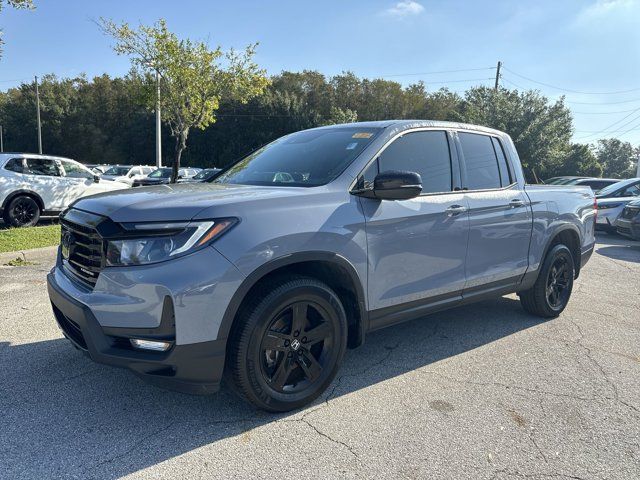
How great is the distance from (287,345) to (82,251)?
1392 mm

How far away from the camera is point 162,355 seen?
2654mm

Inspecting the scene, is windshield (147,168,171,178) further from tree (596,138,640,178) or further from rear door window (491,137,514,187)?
tree (596,138,640,178)

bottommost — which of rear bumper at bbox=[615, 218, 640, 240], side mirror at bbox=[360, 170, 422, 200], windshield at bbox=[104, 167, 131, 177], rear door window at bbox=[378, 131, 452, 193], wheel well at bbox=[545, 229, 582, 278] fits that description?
rear bumper at bbox=[615, 218, 640, 240]

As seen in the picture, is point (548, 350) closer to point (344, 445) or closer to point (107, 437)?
point (344, 445)

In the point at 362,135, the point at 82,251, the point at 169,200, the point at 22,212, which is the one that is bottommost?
the point at 22,212

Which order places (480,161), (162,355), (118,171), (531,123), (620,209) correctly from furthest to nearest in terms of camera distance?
(531,123) → (118,171) → (620,209) → (480,161) → (162,355)

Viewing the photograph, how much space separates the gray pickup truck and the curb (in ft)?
15.5

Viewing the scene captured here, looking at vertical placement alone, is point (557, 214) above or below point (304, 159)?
below

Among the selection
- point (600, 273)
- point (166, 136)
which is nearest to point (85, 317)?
point (600, 273)

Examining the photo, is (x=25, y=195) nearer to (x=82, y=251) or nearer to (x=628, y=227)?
(x=82, y=251)

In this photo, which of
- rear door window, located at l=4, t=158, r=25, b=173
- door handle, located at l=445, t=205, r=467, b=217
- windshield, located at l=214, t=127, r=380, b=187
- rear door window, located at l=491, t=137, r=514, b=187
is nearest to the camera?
windshield, located at l=214, t=127, r=380, b=187

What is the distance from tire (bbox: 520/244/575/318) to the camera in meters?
5.03

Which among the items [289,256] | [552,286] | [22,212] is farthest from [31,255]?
[552,286]

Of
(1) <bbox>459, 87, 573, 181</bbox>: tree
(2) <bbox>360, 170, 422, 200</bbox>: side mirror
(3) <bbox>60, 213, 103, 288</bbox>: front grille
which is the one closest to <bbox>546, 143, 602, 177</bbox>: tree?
(1) <bbox>459, 87, 573, 181</bbox>: tree
